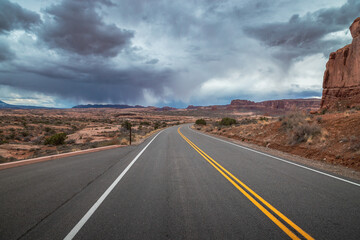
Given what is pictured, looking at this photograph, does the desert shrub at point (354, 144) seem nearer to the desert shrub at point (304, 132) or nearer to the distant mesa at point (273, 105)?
the desert shrub at point (304, 132)

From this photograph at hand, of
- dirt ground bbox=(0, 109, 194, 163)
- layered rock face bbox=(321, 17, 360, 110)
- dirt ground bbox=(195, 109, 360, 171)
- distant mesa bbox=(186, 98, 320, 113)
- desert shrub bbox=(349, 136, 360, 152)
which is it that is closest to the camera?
desert shrub bbox=(349, 136, 360, 152)

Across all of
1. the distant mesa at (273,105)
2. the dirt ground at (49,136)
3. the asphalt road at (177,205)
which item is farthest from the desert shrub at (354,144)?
the distant mesa at (273,105)

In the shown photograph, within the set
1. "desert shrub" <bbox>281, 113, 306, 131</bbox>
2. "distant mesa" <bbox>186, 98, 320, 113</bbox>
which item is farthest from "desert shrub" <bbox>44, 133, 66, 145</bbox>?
"distant mesa" <bbox>186, 98, 320, 113</bbox>

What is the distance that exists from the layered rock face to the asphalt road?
85.4 ft

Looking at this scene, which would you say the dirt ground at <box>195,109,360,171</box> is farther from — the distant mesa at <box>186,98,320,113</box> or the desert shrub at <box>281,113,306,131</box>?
the distant mesa at <box>186,98,320,113</box>

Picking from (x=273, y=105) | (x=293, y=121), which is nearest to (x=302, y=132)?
(x=293, y=121)

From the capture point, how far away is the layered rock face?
24547 mm

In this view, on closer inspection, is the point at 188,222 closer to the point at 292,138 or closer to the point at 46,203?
the point at 46,203

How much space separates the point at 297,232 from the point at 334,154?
858cm

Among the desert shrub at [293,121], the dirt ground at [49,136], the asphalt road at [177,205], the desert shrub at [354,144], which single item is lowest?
the dirt ground at [49,136]

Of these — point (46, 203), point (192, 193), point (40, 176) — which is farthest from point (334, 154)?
point (40, 176)

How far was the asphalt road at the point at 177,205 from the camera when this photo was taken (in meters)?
2.79

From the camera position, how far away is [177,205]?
3.68 meters

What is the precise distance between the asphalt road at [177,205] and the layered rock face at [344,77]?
26018mm
